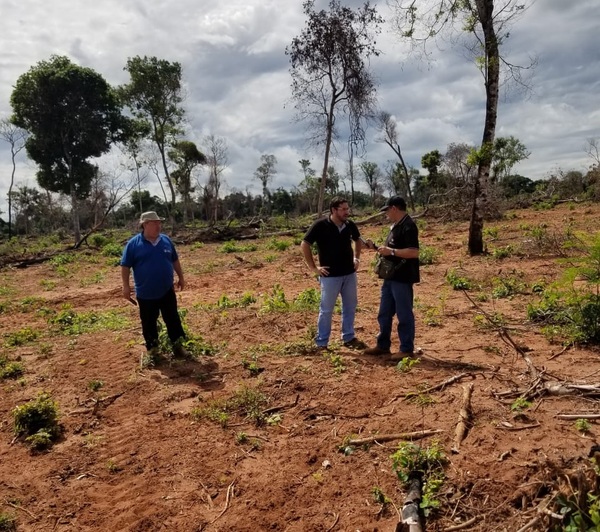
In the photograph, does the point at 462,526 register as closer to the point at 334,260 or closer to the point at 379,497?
the point at 379,497

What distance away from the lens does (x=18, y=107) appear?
2542 centimetres

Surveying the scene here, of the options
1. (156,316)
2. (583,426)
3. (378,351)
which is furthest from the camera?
(156,316)

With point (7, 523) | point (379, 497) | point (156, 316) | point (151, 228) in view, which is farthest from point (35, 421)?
point (379, 497)

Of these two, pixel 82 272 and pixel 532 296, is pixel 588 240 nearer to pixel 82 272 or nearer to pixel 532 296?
pixel 532 296

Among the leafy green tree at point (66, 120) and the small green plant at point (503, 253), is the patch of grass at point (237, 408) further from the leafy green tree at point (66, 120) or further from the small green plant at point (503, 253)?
the leafy green tree at point (66, 120)

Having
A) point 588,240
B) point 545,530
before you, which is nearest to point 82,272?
point 588,240

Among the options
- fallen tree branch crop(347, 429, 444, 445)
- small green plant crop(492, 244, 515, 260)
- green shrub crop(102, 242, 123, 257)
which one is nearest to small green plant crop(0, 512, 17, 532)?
fallen tree branch crop(347, 429, 444, 445)

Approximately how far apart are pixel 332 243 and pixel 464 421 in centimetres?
253

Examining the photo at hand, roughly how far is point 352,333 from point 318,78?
541 inches

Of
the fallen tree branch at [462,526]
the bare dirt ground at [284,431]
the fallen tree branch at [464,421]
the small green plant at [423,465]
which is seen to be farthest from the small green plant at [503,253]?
the fallen tree branch at [462,526]

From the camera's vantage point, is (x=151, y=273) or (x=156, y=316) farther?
(x=156, y=316)

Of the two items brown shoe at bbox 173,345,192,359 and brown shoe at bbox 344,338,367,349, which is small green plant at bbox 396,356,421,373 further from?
brown shoe at bbox 173,345,192,359

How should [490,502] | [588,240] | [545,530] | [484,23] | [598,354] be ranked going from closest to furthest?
[545,530] → [490,502] → [598,354] → [588,240] → [484,23]

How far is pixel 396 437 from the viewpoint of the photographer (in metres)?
3.44
